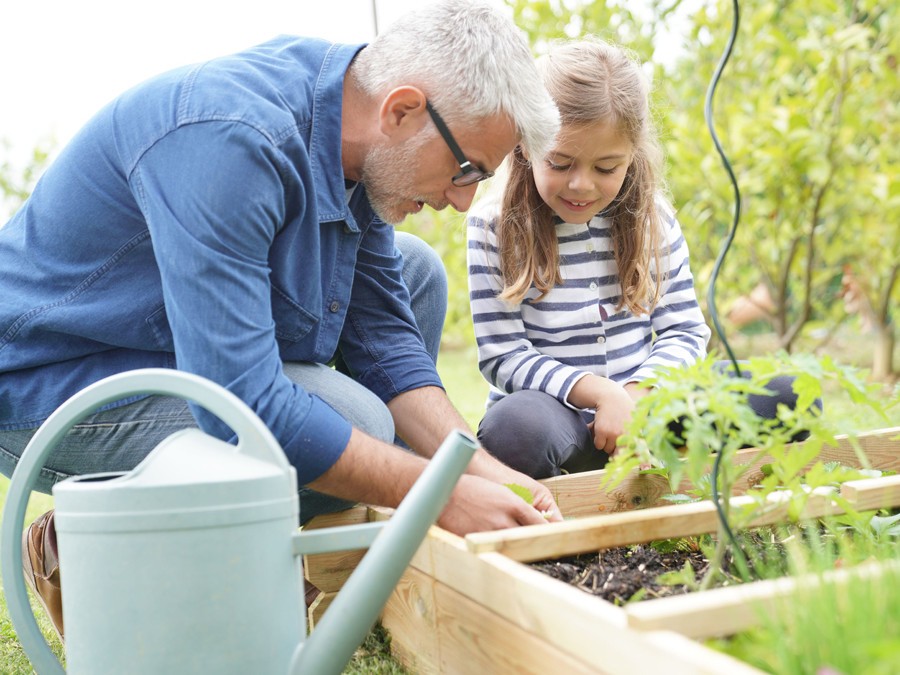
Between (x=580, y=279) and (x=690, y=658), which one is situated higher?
(x=690, y=658)

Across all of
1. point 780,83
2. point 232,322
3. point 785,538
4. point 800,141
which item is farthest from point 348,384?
point 780,83

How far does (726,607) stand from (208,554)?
0.61 meters

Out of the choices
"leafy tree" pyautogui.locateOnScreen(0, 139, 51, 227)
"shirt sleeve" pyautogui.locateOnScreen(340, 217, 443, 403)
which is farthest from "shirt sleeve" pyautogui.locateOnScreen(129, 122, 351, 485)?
"leafy tree" pyautogui.locateOnScreen(0, 139, 51, 227)

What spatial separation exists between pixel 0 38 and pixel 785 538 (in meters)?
8.00

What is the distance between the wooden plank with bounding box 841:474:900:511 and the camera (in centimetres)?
155

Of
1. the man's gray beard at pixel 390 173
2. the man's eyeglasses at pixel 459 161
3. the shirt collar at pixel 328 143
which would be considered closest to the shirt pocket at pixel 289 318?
the shirt collar at pixel 328 143

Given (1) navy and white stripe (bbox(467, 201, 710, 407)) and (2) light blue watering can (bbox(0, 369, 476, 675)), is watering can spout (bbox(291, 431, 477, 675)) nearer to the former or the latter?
(2) light blue watering can (bbox(0, 369, 476, 675))

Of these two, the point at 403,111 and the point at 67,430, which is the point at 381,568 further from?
the point at 403,111

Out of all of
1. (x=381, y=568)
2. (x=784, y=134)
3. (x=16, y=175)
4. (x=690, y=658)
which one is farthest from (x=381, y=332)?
(x=16, y=175)

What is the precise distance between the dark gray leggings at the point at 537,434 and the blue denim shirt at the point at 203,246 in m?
0.49

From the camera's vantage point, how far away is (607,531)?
142cm

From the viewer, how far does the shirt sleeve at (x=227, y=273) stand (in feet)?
4.59

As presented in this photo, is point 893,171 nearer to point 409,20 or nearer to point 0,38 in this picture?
point 409,20

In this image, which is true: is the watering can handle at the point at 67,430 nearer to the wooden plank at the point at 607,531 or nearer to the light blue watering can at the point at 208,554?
the light blue watering can at the point at 208,554
